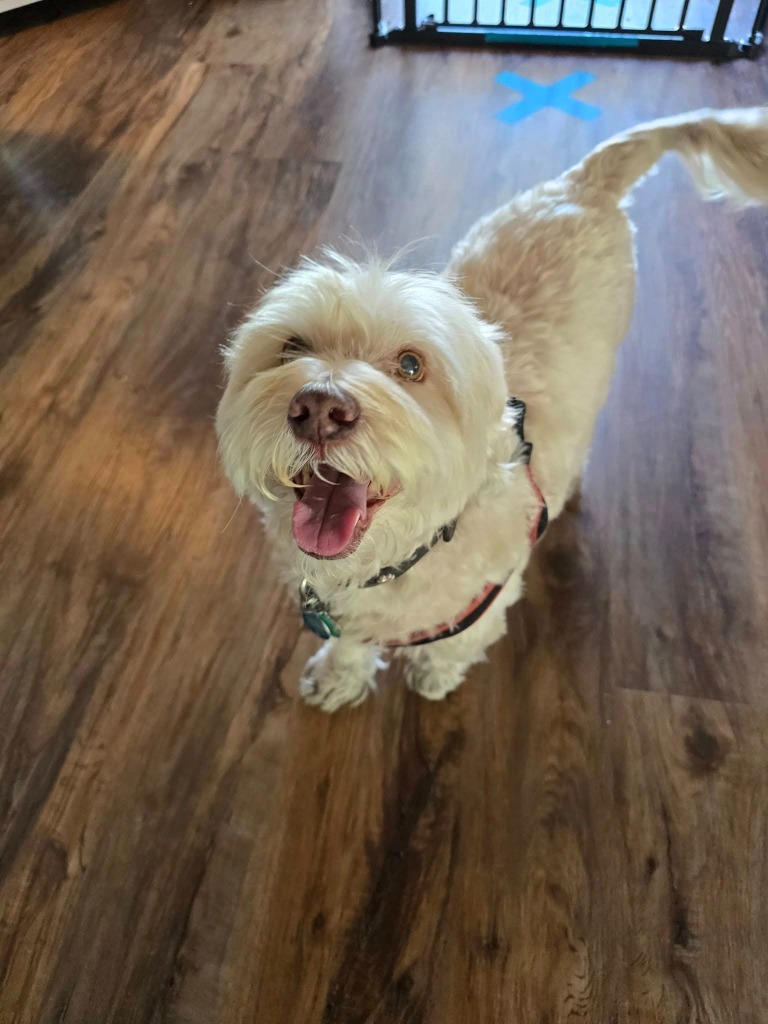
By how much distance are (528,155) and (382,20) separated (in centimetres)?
112

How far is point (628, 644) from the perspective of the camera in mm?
1554

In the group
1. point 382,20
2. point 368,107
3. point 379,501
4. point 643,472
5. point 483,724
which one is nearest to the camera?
point 379,501

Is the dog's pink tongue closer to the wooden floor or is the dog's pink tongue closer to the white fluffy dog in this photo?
the white fluffy dog

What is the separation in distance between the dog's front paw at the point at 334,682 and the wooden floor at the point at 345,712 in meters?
0.04

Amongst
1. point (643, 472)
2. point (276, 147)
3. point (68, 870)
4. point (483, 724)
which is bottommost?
point (68, 870)

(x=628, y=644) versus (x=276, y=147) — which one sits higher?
(x=276, y=147)

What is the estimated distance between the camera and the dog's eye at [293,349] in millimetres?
946

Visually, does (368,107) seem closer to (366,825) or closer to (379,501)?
(379,501)

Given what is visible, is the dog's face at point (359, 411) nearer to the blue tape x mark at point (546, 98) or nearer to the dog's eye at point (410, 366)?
the dog's eye at point (410, 366)

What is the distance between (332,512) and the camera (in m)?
0.90

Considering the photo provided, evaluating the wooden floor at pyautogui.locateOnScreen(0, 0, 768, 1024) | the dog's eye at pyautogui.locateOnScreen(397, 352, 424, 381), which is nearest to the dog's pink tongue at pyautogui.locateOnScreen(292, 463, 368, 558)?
the dog's eye at pyautogui.locateOnScreen(397, 352, 424, 381)

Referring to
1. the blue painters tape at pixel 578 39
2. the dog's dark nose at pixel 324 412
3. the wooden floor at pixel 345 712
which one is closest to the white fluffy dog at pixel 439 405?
the dog's dark nose at pixel 324 412

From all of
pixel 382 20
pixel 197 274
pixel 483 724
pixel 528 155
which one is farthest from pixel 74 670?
pixel 382 20

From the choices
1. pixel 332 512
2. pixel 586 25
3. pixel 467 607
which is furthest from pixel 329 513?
pixel 586 25
